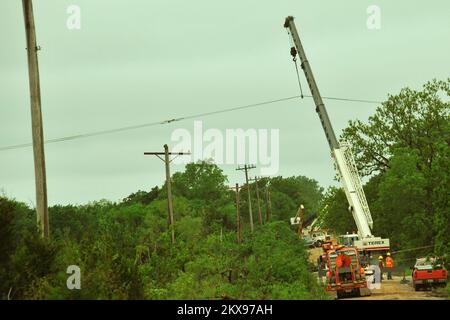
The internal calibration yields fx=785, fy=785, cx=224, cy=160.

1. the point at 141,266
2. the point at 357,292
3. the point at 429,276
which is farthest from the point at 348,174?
the point at 141,266

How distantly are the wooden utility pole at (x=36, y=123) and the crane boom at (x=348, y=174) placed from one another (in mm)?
17247

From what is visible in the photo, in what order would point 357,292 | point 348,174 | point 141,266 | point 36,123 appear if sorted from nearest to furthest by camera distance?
point 36,123
point 141,266
point 348,174
point 357,292

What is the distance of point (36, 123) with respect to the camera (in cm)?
2081

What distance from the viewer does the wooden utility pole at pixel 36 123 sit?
66.5ft

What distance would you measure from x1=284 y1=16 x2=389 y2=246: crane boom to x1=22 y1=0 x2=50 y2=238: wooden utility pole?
56.6 ft

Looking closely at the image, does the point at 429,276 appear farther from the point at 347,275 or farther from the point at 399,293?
the point at 347,275

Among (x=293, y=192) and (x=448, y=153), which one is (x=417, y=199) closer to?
(x=448, y=153)

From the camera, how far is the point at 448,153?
3712cm

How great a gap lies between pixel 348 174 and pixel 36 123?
1759 cm

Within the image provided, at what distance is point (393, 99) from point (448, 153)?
3051 centimetres

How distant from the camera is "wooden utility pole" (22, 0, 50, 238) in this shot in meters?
20.3

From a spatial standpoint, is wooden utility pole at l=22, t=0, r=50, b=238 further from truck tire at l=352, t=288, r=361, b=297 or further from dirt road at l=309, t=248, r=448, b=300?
truck tire at l=352, t=288, r=361, b=297

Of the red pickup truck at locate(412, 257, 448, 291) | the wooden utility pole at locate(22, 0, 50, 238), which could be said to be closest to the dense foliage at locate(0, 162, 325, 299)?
the wooden utility pole at locate(22, 0, 50, 238)
